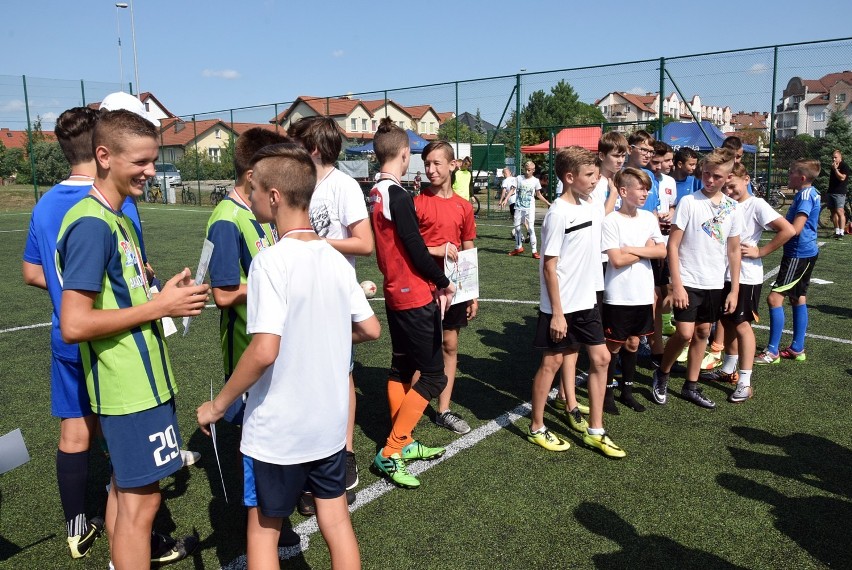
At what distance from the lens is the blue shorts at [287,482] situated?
2.32 metres

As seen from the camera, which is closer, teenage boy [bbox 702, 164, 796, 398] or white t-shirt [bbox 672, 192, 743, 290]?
white t-shirt [bbox 672, 192, 743, 290]

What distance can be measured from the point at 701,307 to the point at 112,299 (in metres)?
4.19

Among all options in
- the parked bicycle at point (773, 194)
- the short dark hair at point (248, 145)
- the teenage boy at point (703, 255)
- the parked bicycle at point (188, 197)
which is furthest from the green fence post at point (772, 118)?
the parked bicycle at point (188, 197)

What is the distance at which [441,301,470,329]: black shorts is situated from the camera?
4586 mm

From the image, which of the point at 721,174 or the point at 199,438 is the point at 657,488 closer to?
the point at 721,174

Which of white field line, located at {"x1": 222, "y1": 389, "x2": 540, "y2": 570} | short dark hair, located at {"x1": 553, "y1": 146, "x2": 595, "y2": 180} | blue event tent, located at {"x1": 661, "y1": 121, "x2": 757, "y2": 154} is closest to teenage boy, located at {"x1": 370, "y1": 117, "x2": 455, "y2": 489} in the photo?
white field line, located at {"x1": 222, "y1": 389, "x2": 540, "y2": 570}

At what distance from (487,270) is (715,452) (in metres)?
7.36

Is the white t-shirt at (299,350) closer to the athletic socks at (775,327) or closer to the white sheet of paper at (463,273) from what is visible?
the white sheet of paper at (463,273)

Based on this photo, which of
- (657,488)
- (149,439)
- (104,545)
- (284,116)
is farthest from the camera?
(284,116)

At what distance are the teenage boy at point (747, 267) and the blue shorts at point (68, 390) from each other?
14.9 ft

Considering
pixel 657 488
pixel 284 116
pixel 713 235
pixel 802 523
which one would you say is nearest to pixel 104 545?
pixel 657 488

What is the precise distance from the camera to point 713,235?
4812 millimetres

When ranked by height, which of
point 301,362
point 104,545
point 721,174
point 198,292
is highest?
point 721,174

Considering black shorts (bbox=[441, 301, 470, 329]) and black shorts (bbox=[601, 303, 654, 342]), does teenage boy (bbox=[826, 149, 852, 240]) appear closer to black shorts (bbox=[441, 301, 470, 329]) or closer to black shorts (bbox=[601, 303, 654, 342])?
black shorts (bbox=[601, 303, 654, 342])
